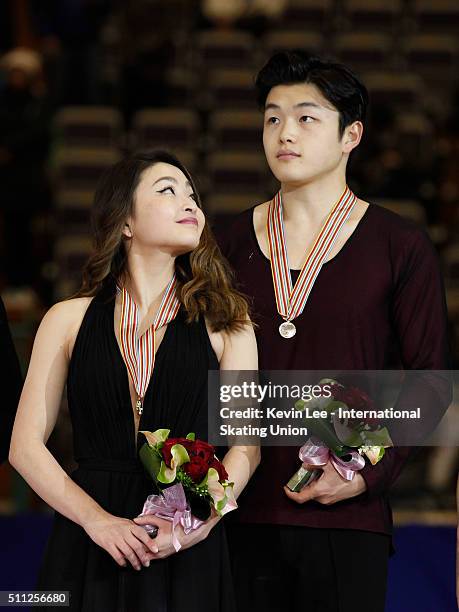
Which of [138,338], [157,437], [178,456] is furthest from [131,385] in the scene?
[178,456]

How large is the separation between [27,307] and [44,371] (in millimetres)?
4765

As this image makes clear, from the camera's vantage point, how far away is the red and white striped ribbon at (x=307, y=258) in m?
3.70

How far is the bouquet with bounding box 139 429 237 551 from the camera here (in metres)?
3.17

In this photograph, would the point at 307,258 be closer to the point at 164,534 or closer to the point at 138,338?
the point at 138,338

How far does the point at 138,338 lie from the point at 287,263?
56 cm

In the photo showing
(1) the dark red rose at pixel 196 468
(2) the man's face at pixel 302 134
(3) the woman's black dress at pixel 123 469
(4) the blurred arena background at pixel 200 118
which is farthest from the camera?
(4) the blurred arena background at pixel 200 118

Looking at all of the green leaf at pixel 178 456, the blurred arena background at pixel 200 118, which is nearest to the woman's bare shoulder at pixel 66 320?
the green leaf at pixel 178 456

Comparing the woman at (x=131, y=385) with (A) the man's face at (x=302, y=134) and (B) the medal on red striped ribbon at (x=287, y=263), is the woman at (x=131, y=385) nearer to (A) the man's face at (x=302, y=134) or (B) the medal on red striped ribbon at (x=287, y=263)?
(B) the medal on red striped ribbon at (x=287, y=263)

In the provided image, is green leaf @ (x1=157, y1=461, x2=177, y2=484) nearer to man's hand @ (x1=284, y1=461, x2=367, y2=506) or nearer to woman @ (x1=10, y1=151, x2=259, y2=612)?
woman @ (x1=10, y1=151, x2=259, y2=612)

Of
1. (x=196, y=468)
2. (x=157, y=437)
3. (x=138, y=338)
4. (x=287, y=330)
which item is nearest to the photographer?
(x=196, y=468)

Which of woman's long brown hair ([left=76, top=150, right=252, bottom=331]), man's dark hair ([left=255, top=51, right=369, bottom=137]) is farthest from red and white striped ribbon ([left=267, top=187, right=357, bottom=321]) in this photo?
man's dark hair ([left=255, top=51, right=369, bottom=137])

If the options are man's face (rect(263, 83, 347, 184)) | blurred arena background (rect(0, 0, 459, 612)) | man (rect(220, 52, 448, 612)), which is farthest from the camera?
blurred arena background (rect(0, 0, 459, 612))

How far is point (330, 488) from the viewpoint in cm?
353

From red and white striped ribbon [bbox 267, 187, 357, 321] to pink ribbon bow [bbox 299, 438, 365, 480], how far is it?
1.39ft
